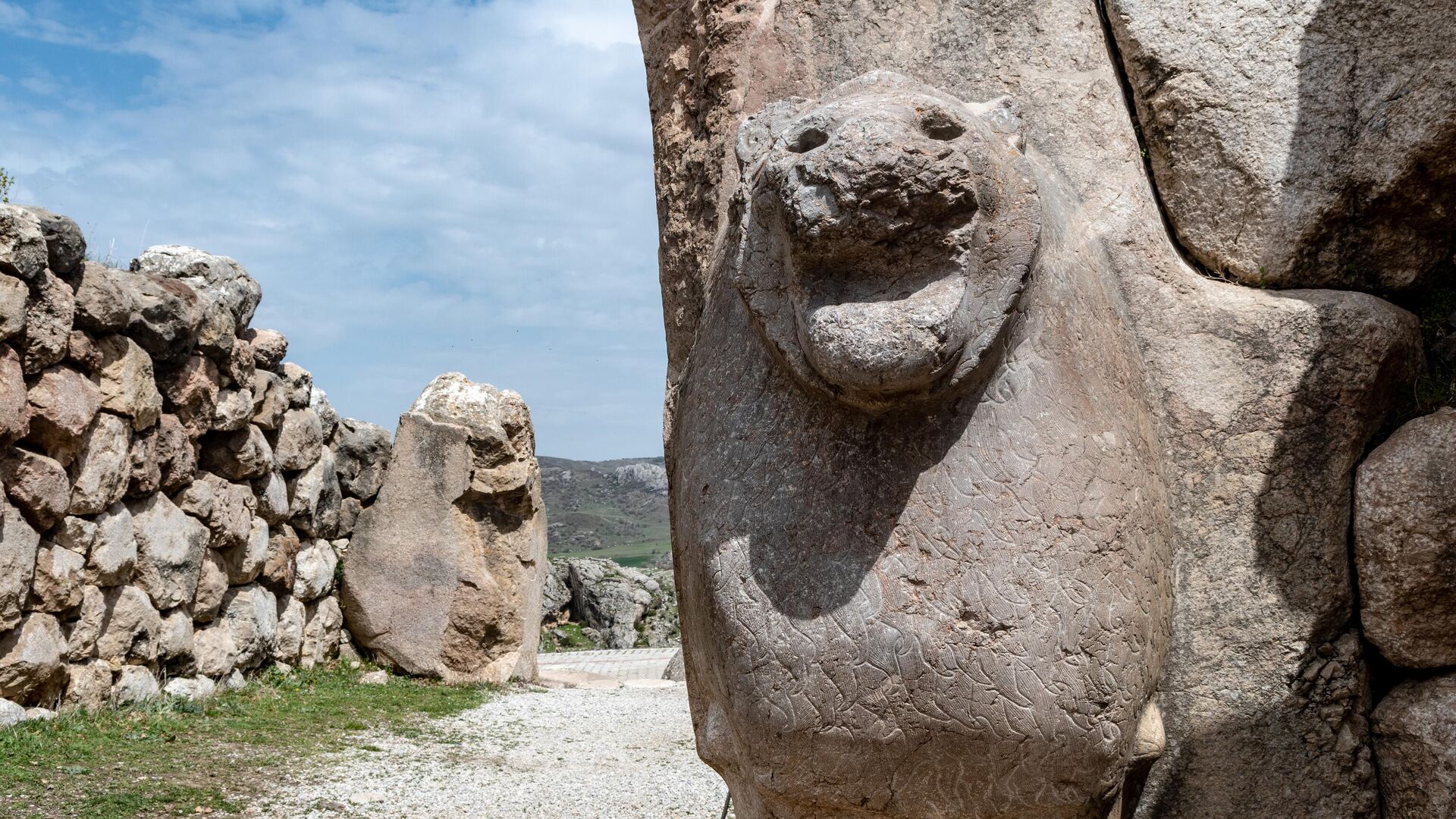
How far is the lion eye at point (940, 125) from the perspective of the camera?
1596 millimetres

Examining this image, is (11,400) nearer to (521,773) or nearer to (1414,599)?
(521,773)

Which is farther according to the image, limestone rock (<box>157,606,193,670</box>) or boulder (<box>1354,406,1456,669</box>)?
limestone rock (<box>157,606,193,670</box>)

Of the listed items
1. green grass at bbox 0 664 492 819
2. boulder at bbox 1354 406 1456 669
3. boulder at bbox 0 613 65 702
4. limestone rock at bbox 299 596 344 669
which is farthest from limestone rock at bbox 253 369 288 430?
boulder at bbox 1354 406 1456 669

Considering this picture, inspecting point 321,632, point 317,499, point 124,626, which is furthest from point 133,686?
point 317,499

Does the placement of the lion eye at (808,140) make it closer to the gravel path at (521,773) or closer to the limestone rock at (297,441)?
the gravel path at (521,773)

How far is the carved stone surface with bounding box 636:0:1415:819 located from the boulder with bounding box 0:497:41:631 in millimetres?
4257

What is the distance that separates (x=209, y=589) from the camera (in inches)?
273

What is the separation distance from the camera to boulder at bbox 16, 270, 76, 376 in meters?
5.24

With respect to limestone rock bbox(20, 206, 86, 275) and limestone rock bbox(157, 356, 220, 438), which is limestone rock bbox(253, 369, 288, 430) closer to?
limestone rock bbox(157, 356, 220, 438)

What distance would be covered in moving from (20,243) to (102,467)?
1173 millimetres

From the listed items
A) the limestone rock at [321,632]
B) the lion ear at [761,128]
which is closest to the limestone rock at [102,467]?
the limestone rock at [321,632]

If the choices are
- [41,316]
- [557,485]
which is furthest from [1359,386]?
[557,485]

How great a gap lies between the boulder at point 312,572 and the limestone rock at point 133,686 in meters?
2.01

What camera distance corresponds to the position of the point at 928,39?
2104 mm
